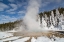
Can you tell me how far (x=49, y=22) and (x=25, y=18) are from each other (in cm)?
1957

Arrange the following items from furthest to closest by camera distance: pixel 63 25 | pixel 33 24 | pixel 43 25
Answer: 1. pixel 43 25
2. pixel 33 24
3. pixel 63 25

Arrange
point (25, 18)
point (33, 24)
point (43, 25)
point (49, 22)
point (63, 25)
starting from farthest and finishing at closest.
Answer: point (49, 22) → point (43, 25) → point (25, 18) → point (33, 24) → point (63, 25)

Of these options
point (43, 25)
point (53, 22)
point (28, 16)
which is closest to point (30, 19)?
point (28, 16)

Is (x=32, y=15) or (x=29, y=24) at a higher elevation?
(x=32, y=15)

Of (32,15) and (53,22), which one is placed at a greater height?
(32,15)

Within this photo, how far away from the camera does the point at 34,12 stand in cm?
5997

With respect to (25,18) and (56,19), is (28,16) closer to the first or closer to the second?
(25,18)

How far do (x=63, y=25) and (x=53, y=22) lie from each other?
1633 centimetres

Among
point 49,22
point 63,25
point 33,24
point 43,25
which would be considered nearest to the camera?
point 63,25

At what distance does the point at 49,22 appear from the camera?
228 ft

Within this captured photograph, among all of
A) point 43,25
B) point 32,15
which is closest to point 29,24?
point 32,15

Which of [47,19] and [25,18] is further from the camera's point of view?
[47,19]

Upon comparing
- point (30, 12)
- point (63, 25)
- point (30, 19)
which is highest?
point (30, 12)

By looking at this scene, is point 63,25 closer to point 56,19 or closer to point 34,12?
point 56,19
